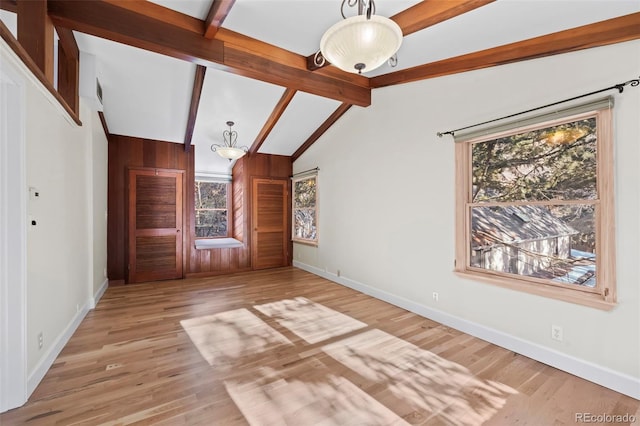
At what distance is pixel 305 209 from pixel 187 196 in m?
2.42

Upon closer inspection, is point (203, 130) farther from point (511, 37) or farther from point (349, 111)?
point (511, 37)

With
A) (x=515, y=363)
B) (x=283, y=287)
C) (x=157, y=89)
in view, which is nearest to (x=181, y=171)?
(x=157, y=89)

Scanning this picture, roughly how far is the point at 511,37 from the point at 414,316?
10.0 ft

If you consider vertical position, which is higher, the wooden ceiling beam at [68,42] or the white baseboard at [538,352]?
the wooden ceiling beam at [68,42]

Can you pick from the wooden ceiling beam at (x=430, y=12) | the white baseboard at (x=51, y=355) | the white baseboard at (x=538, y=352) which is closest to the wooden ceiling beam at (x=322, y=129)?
the wooden ceiling beam at (x=430, y=12)

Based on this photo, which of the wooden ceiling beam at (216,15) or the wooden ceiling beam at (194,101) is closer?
the wooden ceiling beam at (216,15)

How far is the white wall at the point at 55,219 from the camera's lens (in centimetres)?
198

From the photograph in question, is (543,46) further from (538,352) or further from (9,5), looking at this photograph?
(9,5)

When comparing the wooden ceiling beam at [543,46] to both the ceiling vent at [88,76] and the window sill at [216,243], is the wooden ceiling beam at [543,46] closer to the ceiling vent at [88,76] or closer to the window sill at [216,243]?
the ceiling vent at [88,76]

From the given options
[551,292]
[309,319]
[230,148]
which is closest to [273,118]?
[230,148]

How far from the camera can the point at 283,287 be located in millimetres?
4762

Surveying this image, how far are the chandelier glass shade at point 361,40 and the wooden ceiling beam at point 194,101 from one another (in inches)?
93.5

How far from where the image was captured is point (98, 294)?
403cm

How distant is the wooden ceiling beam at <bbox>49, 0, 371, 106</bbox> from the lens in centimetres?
240
